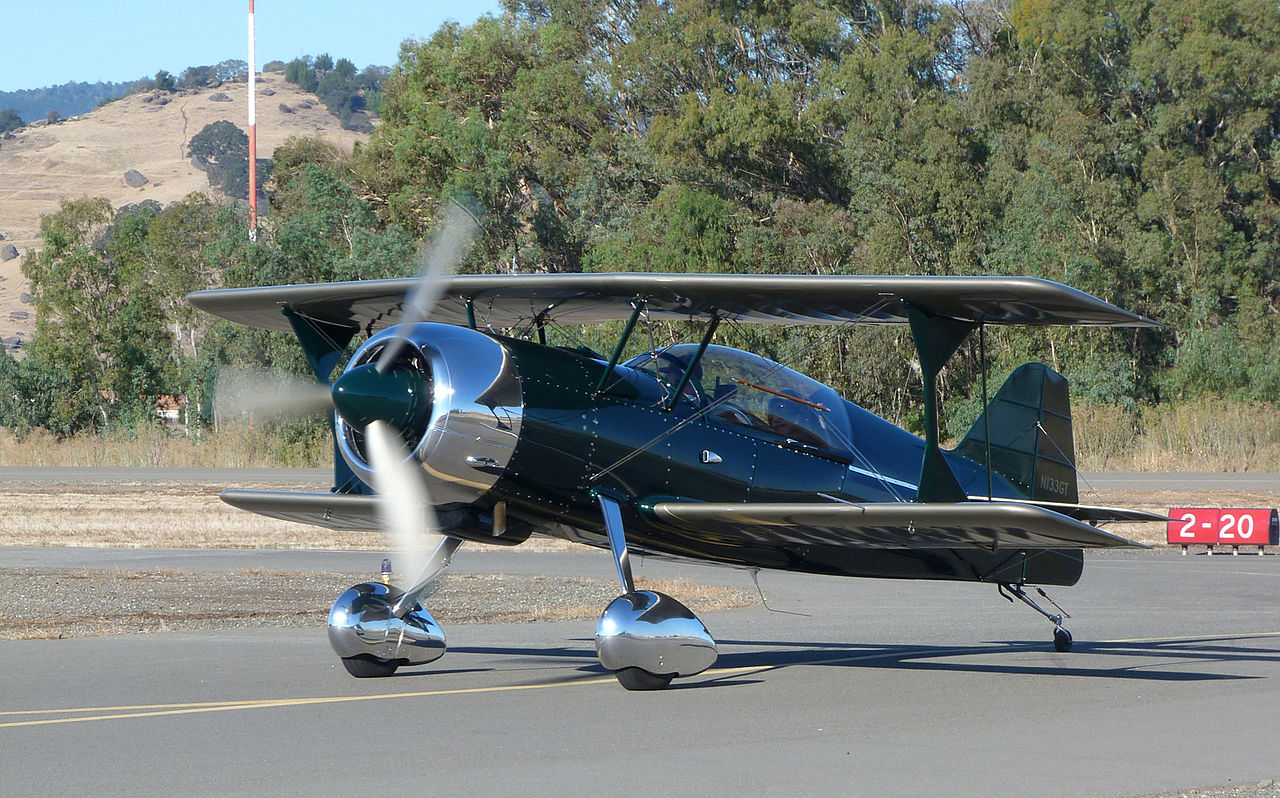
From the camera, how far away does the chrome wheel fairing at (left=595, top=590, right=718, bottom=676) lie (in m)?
8.80

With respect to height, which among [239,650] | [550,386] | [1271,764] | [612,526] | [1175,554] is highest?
[550,386]

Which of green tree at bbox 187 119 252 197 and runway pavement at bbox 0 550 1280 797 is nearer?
runway pavement at bbox 0 550 1280 797

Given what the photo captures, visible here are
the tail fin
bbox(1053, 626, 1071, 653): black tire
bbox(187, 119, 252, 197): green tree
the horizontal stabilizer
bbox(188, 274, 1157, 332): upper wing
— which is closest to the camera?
the horizontal stabilizer

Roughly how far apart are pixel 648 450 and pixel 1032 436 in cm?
390

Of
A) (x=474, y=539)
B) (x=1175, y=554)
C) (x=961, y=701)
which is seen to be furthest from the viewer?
(x=1175, y=554)

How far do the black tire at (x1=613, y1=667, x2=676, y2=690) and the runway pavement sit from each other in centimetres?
7

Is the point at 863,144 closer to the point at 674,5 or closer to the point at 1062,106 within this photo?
the point at 1062,106

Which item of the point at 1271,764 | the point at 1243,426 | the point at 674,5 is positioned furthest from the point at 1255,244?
the point at 1271,764

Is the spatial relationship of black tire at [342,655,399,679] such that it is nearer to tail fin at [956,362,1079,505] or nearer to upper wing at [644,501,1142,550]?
upper wing at [644,501,1142,550]

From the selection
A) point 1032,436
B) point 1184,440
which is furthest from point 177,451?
point 1032,436

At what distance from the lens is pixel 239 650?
11.0m

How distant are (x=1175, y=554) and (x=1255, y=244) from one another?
96.0 feet

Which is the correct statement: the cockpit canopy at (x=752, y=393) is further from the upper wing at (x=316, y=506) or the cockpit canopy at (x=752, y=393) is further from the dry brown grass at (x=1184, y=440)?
the dry brown grass at (x=1184, y=440)

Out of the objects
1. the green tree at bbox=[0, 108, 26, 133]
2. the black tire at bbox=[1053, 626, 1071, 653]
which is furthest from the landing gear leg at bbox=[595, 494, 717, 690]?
the green tree at bbox=[0, 108, 26, 133]
